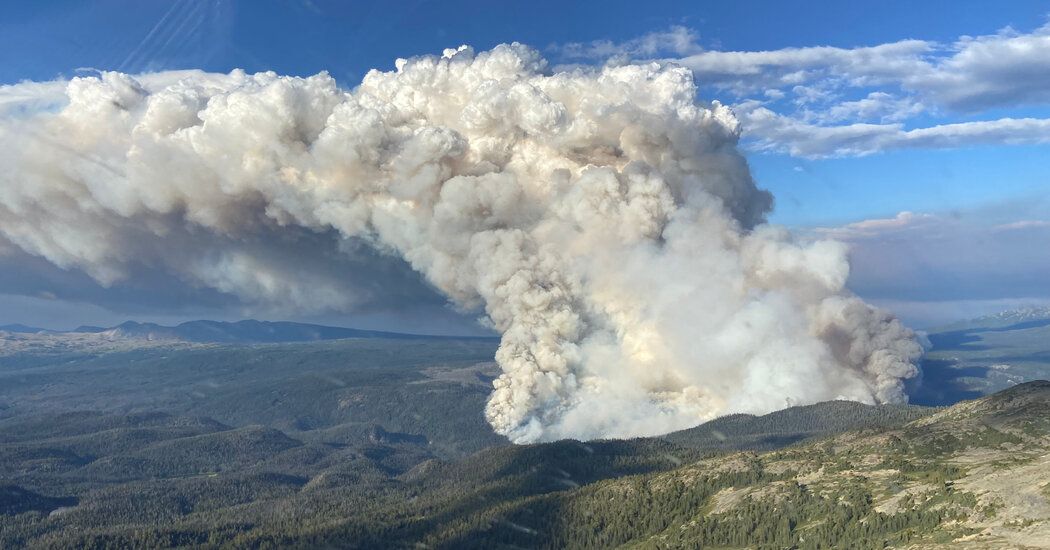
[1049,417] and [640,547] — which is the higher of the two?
[1049,417]

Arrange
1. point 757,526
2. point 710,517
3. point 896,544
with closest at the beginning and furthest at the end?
point 896,544 < point 757,526 < point 710,517

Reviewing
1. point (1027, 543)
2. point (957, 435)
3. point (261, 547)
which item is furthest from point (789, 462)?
point (261, 547)

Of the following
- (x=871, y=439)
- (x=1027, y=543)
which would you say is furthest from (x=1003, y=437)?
(x=1027, y=543)

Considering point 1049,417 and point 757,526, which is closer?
point 757,526

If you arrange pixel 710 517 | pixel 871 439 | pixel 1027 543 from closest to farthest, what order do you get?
1. pixel 1027 543
2. pixel 710 517
3. pixel 871 439

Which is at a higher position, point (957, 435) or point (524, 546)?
point (957, 435)

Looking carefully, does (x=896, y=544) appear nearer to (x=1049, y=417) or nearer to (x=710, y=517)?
(x=710, y=517)

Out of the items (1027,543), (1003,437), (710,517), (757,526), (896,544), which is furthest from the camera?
(1003,437)

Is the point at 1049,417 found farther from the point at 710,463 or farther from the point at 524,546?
the point at 524,546

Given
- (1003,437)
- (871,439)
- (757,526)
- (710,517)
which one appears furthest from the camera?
(871,439)
